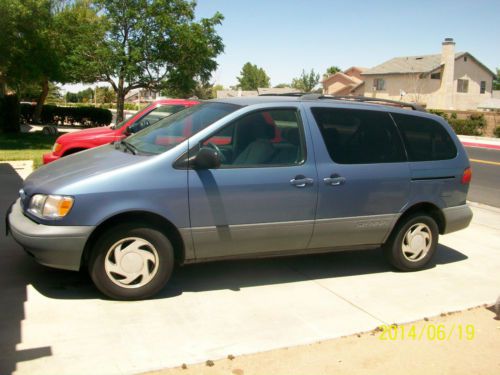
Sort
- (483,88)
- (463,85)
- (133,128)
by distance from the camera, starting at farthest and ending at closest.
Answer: (483,88)
(463,85)
(133,128)

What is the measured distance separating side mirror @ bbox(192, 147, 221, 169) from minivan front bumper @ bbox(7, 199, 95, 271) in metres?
1.02

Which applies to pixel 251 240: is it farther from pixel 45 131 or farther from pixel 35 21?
pixel 45 131

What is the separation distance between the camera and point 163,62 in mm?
21266

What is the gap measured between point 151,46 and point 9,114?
617cm

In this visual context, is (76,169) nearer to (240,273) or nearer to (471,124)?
(240,273)

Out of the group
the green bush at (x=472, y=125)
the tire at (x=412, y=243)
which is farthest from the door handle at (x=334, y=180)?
the green bush at (x=472, y=125)

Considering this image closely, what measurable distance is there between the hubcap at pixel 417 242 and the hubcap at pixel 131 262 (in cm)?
277

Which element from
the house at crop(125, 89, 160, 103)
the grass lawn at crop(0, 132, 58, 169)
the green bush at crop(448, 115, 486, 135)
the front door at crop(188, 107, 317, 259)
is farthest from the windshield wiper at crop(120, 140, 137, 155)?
the green bush at crop(448, 115, 486, 135)

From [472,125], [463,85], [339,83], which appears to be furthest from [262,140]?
[339,83]

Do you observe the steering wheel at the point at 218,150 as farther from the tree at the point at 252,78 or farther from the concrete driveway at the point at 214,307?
the tree at the point at 252,78

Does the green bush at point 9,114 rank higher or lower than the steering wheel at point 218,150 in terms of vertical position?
higher

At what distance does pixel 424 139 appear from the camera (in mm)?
5859

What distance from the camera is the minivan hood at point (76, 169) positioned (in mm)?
4449

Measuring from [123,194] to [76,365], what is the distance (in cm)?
141
